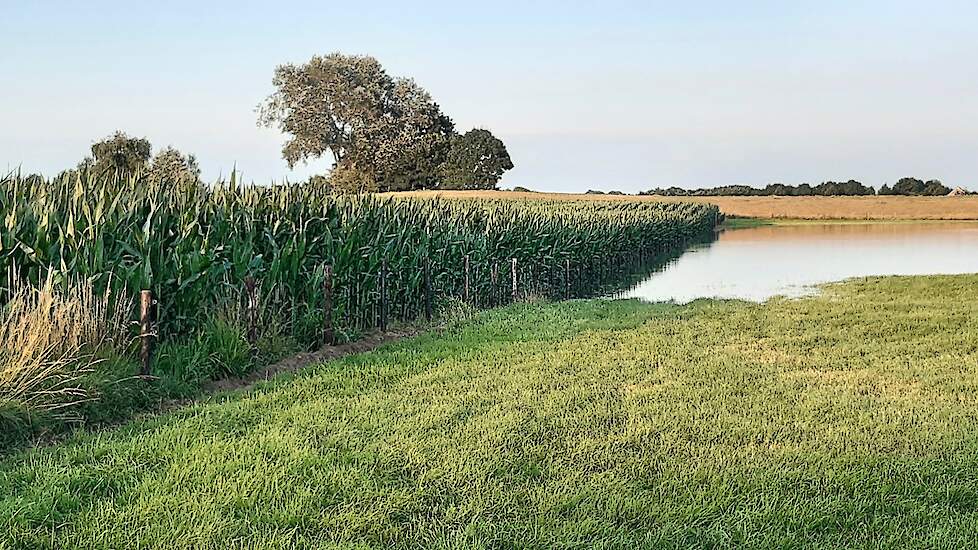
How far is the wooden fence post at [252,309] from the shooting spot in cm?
901

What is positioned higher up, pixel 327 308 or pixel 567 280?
pixel 327 308

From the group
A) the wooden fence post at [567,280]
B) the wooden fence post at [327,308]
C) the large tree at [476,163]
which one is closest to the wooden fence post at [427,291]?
the wooden fence post at [327,308]

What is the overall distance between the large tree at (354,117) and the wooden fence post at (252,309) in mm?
50030

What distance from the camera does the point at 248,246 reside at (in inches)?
390

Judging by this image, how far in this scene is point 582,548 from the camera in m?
4.32

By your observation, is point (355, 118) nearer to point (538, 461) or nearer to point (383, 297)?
point (383, 297)

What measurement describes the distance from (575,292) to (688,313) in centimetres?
935

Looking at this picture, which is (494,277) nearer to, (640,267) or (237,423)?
(237,423)

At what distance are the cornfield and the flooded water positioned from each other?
210 inches

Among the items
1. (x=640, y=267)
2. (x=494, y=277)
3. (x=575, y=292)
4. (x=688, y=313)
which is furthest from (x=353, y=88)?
(x=688, y=313)

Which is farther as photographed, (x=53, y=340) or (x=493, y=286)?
(x=493, y=286)

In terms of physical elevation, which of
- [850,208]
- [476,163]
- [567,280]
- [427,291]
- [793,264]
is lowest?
[793,264]

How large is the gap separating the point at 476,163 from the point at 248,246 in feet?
261

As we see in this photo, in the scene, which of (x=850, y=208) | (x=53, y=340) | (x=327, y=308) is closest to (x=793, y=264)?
(x=327, y=308)
